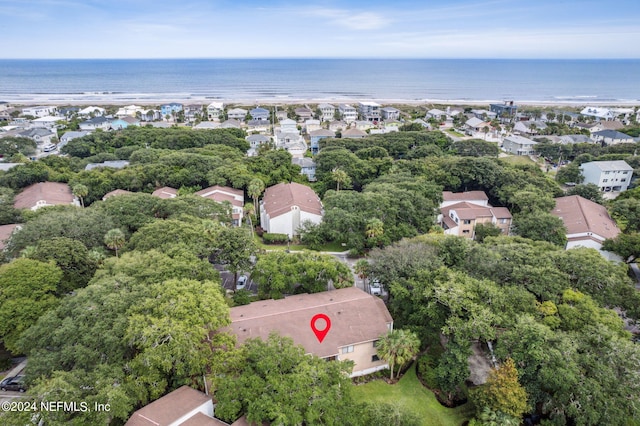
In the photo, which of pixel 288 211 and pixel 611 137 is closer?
pixel 288 211

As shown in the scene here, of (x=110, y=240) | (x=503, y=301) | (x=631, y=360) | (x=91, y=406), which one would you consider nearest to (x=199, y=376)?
(x=91, y=406)

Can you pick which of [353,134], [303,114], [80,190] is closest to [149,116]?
[303,114]

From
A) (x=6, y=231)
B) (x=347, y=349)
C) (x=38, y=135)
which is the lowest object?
(x=347, y=349)

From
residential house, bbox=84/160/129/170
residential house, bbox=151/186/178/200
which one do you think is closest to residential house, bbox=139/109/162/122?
residential house, bbox=84/160/129/170

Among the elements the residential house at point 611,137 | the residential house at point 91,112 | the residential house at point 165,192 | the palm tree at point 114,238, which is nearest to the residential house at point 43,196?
the residential house at point 165,192

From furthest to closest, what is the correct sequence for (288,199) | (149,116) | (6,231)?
(149,116) → (288,199) → (6,231)

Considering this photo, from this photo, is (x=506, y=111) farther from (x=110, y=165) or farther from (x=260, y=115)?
(x=110, y=165)
